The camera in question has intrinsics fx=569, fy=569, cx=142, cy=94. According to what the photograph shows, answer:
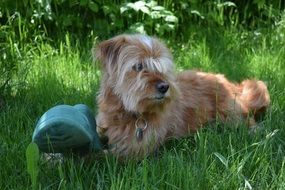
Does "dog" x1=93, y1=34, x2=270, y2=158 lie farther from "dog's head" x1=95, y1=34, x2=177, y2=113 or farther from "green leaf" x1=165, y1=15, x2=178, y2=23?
"green leaf" x1=165, y1=15, x2=178, y2=23

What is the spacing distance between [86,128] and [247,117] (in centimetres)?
147

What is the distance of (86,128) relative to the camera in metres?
3.36

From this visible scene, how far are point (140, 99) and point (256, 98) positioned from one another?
1.39 meters

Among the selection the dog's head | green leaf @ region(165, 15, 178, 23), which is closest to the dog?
the dog's head

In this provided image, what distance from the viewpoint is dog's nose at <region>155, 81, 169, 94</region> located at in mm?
3574

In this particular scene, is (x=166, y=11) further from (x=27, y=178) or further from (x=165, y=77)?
(x=27, y=178)

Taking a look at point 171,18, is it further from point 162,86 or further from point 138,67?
point 162,86

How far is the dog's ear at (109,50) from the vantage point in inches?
150

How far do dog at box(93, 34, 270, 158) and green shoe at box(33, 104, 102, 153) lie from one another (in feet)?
1.37

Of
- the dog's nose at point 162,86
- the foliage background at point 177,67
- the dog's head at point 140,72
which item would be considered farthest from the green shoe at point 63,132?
the dog's nose at point 162,86

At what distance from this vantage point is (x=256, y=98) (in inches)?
183

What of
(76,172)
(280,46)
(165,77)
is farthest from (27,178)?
(280,46)

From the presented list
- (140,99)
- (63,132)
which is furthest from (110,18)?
→ (63,132)

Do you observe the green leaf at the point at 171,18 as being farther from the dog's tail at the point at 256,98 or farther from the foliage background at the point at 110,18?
the dog's tail at the point at 256,98
